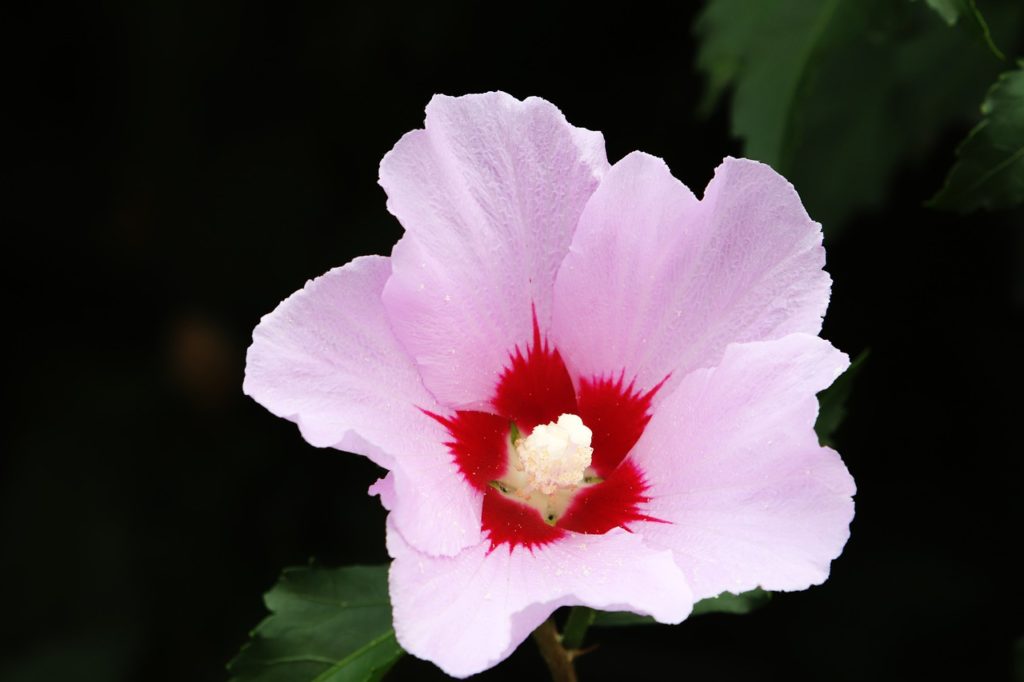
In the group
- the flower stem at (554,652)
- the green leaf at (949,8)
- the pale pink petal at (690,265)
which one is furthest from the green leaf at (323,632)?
the green leaf at (949,8)

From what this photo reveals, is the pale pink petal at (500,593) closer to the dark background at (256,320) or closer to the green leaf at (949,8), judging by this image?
the green leaf at (949,8)

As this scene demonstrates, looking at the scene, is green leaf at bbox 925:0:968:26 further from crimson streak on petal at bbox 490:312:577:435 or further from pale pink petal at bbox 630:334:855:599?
crimson streak on petal at bbox 490:312:577:435

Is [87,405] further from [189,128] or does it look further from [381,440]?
[381,440]

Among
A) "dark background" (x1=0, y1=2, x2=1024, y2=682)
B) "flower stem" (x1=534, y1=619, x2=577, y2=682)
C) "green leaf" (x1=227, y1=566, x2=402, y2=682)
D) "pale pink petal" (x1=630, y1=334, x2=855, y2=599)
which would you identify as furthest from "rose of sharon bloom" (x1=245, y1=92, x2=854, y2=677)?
→ "dark background" (x1=0, y1=2, x2=1024, y2=682)

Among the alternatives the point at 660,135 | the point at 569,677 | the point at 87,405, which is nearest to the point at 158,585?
the point at 87,405

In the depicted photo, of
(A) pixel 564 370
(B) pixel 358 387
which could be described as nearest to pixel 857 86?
(A) pixel 564 370
